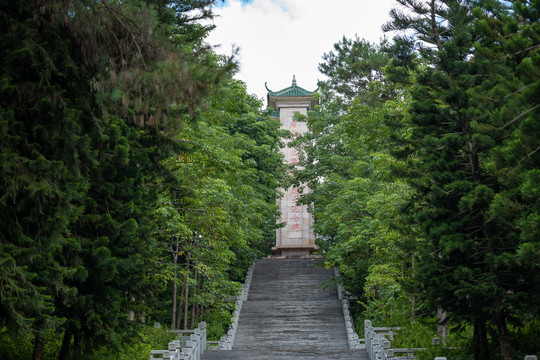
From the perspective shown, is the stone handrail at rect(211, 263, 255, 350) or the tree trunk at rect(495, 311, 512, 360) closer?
the tree trunk at rect(495, 311, 512, 360)

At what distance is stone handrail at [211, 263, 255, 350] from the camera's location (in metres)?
17.9

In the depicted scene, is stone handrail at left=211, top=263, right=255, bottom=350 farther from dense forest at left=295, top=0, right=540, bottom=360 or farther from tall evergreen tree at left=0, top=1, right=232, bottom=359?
tall evergreen tree at left=0, top=1, right=232, bottom=359

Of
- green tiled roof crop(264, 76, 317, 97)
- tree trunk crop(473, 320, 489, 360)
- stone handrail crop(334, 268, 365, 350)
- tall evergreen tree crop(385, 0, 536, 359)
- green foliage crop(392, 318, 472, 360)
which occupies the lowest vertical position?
stone handrail crop(334, 268, 365, 350)

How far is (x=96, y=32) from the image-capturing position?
24.1 ft

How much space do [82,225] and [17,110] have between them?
209 centimetres

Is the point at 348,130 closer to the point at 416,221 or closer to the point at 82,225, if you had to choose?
the point at 416,221

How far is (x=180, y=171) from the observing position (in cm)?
1397

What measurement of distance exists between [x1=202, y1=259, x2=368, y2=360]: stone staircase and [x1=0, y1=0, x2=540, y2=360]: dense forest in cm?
207

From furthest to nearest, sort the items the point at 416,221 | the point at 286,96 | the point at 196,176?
the point at 286,96, the point at 196,176, the point at 416,221

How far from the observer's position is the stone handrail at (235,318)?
17.9 m

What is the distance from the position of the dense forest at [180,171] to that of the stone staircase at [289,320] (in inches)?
81.4

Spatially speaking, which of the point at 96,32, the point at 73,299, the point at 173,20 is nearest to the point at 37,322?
the point at 73,299

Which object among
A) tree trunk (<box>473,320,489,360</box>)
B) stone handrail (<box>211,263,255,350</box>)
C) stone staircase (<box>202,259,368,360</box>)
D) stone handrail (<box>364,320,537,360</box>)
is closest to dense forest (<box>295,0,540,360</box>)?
tree trunk (<box>473,320,489,360</box>)

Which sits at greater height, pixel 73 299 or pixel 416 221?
pixel 416 221
